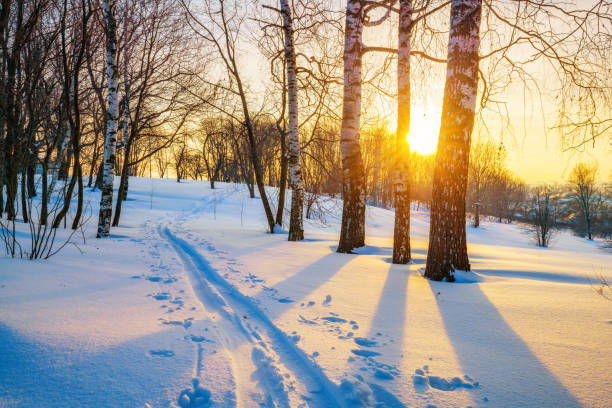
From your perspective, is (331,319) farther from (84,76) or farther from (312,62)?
(84,76)

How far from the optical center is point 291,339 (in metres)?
2.15

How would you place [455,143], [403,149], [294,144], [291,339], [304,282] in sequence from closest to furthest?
[291,339]
[304,282]
[455,143]
[403,149]
[294,144]

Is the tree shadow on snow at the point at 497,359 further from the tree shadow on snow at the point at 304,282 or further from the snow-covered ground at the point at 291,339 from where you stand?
the tree shadow on snow at the point at 304,282

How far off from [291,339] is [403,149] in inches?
159

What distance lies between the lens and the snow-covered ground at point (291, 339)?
5.04ft

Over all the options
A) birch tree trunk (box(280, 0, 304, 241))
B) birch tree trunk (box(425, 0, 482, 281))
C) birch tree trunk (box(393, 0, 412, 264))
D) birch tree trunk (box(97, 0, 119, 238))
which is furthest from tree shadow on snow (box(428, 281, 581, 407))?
birch tree trunk (box(97, 0, 119, 238))

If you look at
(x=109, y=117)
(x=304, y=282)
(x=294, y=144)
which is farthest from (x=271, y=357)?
(x=109, y=117)

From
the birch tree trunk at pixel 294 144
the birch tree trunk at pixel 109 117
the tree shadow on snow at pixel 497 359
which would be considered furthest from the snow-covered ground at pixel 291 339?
the birch tree trunk at pixel 294 144

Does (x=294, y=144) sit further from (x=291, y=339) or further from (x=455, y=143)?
(x=291, y=339)

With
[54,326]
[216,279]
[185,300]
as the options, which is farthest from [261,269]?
[54,326]

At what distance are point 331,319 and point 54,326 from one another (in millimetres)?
2001

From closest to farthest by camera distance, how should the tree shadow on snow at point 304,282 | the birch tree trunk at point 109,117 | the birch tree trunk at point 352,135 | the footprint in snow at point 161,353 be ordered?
1. the footprint in snow at point 161,353
2. the tree shadow on snow at point 304,282
3. the birch tree trunk at point 352,135
4. the birch tree trunk at point 109,117

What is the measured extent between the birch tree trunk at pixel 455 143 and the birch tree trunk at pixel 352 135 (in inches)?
81.3

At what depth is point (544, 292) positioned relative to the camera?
3.25 meters
